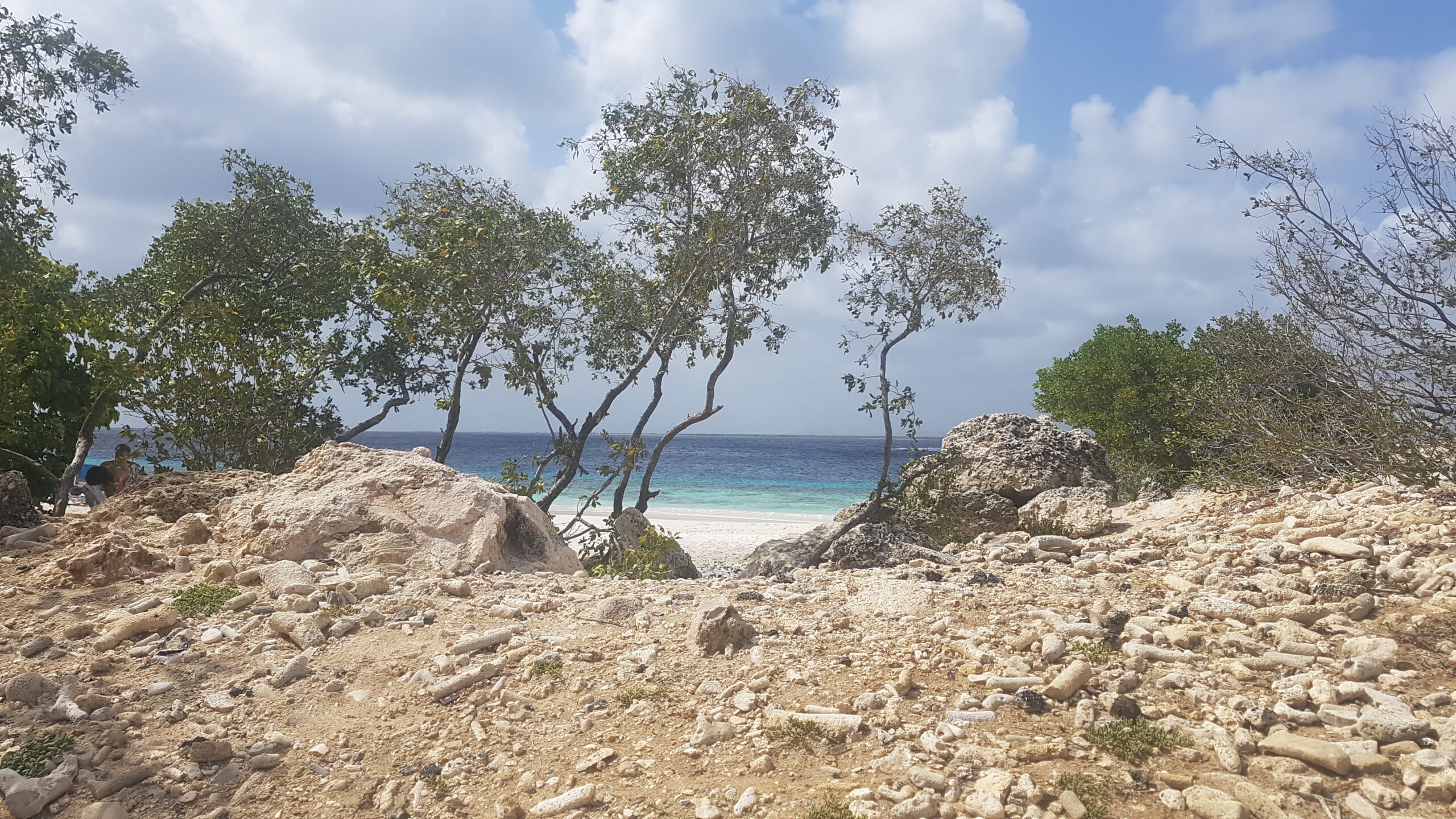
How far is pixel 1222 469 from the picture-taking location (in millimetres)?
11219

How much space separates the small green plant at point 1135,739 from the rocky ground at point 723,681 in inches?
0.6

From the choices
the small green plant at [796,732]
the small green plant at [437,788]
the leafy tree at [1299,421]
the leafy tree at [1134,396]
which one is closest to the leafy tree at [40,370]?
the small green plant at [437,788]

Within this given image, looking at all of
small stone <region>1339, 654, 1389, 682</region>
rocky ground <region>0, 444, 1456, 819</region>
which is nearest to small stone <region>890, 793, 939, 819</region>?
rocky ground <region>0, 444, 1456, 819</region>

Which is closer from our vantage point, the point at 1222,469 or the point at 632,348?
the point at 1222,469

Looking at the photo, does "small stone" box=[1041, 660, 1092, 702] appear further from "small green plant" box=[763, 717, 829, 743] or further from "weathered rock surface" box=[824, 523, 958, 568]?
"weathered rock surface" box=[824, 523, 958, 568]

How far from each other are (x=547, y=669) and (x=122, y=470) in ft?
32.6

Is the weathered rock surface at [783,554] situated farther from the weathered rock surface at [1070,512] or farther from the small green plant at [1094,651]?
the small green plant at [1094,651]

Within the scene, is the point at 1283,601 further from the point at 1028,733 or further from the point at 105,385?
the point at 105,385

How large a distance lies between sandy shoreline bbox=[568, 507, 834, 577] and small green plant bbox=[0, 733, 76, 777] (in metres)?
10.1

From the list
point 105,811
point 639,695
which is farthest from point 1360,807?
point 105,811

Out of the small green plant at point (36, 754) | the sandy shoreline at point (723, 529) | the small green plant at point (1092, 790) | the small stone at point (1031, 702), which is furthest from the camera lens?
the sandy shoreline at point (723, 529)

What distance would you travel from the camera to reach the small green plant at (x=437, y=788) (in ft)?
12.8

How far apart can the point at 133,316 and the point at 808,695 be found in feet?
39.7

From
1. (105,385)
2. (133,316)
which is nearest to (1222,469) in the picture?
(105,385)
